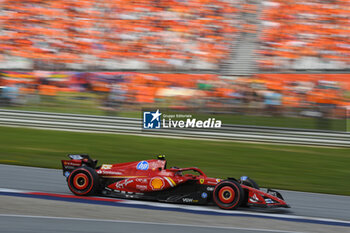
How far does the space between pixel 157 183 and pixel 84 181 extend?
103 centimetres

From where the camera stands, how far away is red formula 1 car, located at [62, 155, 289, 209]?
6.56 metres

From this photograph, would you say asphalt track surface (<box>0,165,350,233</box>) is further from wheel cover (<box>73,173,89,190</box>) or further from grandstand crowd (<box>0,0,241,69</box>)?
grandstand crowd (<box>0,0,241,69</box>)

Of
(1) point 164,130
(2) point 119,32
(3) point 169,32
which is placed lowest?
(1) point 164,130

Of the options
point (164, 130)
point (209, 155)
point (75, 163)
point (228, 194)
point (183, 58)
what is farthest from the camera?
point (183, 58)

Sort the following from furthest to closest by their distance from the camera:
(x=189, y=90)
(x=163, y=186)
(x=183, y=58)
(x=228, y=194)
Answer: (x=183, y=58) → (x=189, y=90) → (x=163, y=186) → (x=228, y=194)

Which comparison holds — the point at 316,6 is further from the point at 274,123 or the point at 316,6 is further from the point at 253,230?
the point at 253,230

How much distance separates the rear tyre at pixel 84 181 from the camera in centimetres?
685

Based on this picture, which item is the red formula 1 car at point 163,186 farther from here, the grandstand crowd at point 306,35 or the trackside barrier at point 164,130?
the grandstand crowd at point 306,35

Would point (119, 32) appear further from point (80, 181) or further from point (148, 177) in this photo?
point (148, 177)

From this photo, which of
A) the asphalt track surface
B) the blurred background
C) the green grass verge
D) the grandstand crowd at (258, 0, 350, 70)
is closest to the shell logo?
the asphalt track surface

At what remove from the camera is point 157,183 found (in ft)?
22.2

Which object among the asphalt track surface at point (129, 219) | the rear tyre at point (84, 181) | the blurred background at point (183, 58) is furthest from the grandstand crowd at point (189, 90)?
the rear tyre at point (84, 181)

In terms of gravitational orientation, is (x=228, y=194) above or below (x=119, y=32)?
below

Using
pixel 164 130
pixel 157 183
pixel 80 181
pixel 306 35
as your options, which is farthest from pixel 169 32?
pixel 157 183
